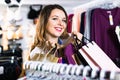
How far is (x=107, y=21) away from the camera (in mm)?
2254

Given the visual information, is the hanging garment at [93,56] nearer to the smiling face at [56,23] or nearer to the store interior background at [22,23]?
the smiling face at [56,23]

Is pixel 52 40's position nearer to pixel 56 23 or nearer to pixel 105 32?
pixel 56 23

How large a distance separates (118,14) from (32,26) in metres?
2.68

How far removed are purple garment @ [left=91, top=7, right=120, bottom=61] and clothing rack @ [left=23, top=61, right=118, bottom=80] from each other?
921 millimetres

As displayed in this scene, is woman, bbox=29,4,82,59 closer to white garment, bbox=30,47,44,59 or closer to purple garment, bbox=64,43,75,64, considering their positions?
white garment, bbox=30,47,44,59

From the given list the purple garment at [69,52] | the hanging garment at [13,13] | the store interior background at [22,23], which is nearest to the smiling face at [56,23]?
the purple garment at [69,52]

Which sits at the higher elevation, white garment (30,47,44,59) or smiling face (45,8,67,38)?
smiling face (45,8,67,38)

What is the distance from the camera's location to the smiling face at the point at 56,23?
172 cm

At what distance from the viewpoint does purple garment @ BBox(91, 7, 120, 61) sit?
7.13ft

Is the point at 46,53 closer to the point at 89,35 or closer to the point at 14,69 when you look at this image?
the point at 14,69

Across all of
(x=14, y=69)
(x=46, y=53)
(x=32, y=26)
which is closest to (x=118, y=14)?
(x=46, y=53)

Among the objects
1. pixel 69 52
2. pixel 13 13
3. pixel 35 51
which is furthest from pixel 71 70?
pixel 13 13

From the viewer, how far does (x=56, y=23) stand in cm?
171

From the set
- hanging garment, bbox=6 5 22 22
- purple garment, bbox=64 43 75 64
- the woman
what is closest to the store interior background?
hanging garment, bbox=6 5 22 22
